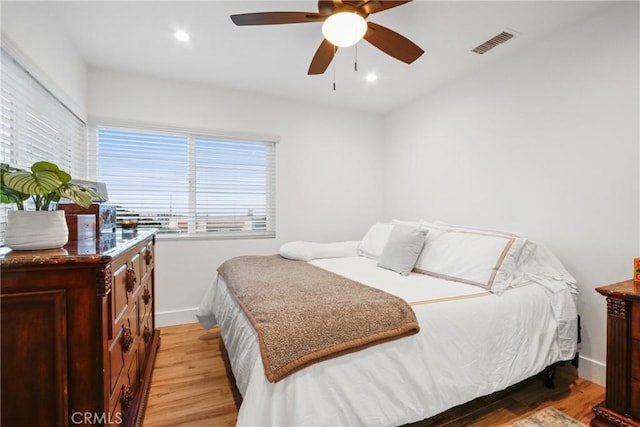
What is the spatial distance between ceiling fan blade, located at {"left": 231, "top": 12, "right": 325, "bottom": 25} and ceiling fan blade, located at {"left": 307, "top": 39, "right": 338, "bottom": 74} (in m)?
0.22

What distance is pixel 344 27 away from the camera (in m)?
1.59

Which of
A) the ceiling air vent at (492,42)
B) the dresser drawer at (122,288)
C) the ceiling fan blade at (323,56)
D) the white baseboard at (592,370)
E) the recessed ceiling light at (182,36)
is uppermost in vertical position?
the ceiling air vent at (492,42)

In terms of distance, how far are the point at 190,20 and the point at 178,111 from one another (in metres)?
1.23

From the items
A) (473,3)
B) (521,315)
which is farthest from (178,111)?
(521,315)

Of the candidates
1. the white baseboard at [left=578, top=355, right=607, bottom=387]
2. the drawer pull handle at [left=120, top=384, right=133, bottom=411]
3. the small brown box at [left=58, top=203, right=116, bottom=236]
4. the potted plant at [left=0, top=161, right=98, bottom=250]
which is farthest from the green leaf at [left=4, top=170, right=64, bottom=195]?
the white baseboard at [left=578, top=355, right=607, bottom=387]

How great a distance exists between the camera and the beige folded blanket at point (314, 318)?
4.15 feet

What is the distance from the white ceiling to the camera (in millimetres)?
2053

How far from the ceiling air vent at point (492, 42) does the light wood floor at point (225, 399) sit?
2.54 m

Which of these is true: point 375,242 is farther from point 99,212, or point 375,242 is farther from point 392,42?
point 99,212

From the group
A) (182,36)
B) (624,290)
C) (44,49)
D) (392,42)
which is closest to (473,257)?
(624,290)

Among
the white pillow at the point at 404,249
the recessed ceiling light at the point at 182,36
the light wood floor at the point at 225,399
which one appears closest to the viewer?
the light wood floor at the point at 225,399

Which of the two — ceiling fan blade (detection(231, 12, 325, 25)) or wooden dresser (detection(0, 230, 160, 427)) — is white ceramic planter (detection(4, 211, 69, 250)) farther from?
ceiling fan blade (detection(231, 12, 325, 25))

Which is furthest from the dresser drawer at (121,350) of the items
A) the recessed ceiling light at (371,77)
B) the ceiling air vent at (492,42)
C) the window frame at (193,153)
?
the ceiling air vent at (492,42)

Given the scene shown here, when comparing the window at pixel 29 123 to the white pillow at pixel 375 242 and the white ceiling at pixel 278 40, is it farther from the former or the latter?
the white pillow at pixel 375 242
